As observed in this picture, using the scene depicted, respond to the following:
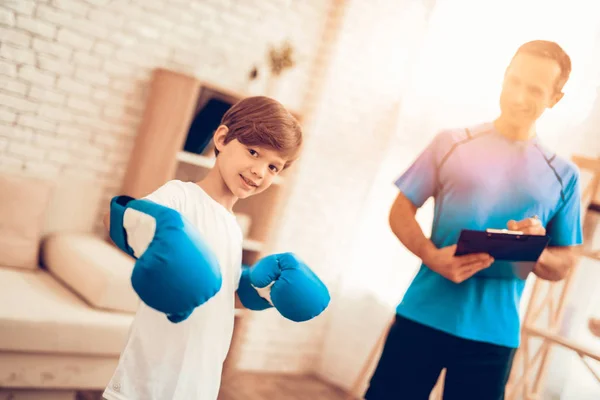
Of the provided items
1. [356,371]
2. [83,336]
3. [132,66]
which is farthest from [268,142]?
[356,371]

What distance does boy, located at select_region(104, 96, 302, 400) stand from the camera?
1.09 meters

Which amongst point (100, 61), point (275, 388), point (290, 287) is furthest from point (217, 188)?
point (275, 388)

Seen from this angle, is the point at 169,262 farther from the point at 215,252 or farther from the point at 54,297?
the point at 54,297

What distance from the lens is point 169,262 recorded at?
879 millimetres

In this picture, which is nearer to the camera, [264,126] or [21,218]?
[264,126]

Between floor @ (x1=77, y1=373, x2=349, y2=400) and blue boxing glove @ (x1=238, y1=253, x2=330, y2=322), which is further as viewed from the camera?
floor @ (x1=77, y1=373, x2=349, y2=400)

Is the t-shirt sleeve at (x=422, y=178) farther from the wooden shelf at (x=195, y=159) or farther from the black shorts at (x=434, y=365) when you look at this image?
the wooden shelf at (x=195, y=159)

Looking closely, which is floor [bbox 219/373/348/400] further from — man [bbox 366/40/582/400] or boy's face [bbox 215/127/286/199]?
boy's face [bbox 215/127/286/199]

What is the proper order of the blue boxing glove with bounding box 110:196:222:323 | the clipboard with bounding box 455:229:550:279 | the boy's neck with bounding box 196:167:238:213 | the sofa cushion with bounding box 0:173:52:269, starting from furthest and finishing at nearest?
the sofa cushion with bounding box 0:173:52:269
the clipboard with bounding box 455:229:550:279
the boy's neck with bounding box 196:167:238:213
the blue boxing glove with bounding box 110:196:222:323

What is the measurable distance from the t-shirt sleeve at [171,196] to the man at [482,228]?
26.2 inches

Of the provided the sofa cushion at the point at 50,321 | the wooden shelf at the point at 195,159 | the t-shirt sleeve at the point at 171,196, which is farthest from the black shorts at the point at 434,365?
the wooden shelf at the point at 195,159

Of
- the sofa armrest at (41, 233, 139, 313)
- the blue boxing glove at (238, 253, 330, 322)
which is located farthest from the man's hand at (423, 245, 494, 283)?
the sofa armrest at (41, 233, 139, 313)

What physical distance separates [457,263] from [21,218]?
176 cm

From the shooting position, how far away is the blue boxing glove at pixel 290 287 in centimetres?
109
